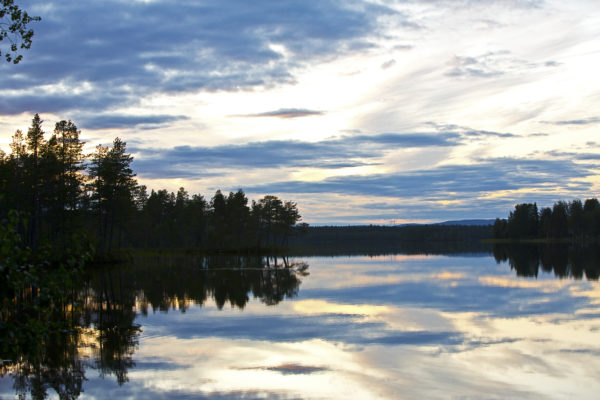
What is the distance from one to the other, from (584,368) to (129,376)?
12.4 meters

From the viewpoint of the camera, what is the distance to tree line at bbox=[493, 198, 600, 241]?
174 metres

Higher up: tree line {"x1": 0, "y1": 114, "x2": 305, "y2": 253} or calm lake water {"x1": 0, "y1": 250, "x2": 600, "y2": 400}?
tree line {"x1": 0, "y1": 114, "x2": 305, "y2": 253}

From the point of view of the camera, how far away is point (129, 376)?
14.4m

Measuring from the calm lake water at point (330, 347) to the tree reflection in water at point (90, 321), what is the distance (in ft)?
0.36

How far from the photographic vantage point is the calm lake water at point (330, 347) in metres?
13.3

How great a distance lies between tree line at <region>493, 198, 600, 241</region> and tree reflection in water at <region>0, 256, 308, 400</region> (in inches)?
6191

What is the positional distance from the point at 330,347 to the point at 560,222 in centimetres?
18374

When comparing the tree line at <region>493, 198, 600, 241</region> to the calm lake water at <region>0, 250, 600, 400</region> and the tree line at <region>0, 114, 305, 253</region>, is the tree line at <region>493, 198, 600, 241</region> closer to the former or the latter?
the tree line at <region>0, 114, 305, 253</region>

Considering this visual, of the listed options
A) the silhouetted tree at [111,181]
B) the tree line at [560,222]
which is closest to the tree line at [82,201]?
the silhouetted tree at [111,181]

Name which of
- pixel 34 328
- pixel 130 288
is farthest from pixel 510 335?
pixel 130 288

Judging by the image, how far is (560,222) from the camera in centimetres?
18050

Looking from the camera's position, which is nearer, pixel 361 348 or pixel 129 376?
pixel 129 376

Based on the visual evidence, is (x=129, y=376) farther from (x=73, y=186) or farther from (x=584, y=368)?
(x=73, y=186)

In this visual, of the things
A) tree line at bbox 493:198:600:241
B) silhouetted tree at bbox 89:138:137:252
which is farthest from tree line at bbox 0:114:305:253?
tree line at bbox 493:198:600:241
